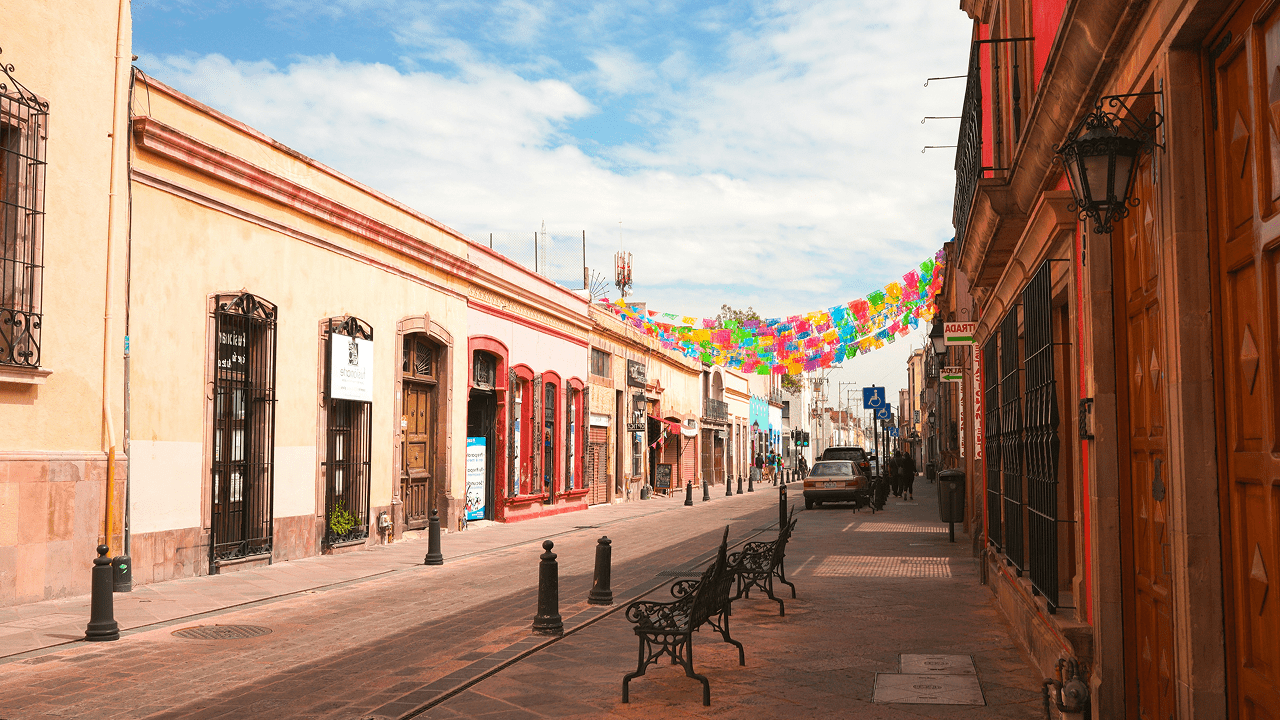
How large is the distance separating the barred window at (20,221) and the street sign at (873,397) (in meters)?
33.4

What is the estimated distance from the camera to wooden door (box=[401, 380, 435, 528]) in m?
20.6

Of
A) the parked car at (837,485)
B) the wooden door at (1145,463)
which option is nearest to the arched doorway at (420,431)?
the parked car at (837,485)

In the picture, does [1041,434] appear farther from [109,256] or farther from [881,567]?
[109,256]

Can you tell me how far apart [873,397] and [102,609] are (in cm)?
3552

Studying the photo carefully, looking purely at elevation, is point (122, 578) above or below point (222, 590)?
above

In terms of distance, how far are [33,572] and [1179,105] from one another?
11910 millimetres

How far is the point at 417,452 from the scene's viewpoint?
69.5ft

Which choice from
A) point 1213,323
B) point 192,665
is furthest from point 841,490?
point 1213,323

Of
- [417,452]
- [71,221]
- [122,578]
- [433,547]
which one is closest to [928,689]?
[122,578]

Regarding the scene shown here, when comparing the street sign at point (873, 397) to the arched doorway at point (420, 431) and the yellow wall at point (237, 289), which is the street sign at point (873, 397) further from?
the yellow wall at point (237, 289)

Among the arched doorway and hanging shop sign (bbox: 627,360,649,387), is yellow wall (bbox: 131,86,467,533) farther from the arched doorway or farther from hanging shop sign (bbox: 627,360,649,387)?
hanging shop sign (bbox: 627,360,649,387)

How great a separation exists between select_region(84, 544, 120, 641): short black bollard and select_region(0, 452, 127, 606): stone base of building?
209 centimetres

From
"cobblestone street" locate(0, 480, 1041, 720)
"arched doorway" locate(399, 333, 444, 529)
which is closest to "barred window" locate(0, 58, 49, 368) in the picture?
"cobblestone street" locate(0, 480, 1041, 720)

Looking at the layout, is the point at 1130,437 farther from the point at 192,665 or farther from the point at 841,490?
the point at 841,490
